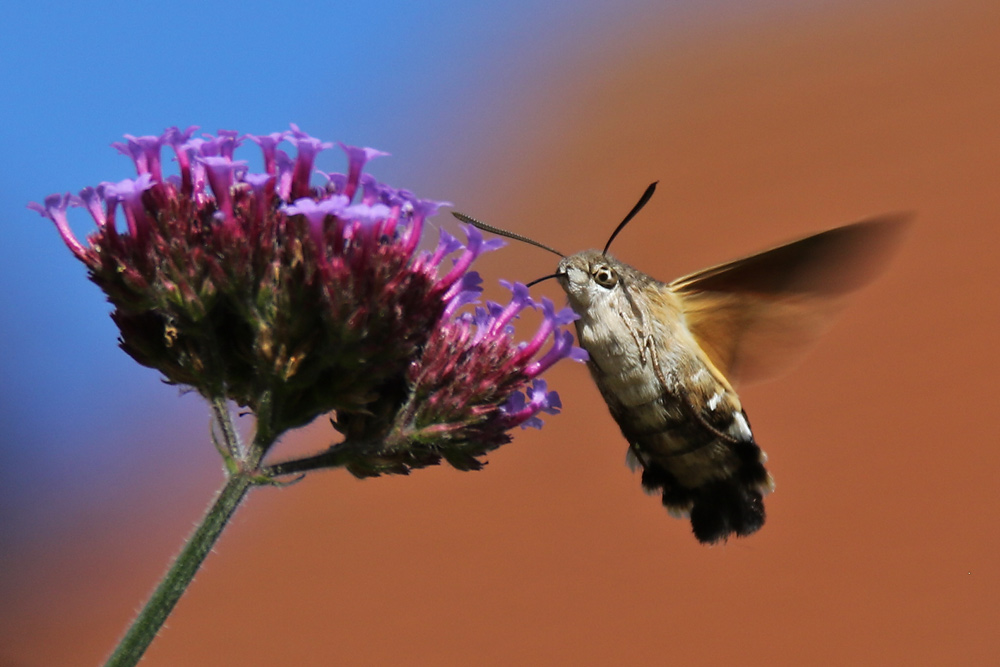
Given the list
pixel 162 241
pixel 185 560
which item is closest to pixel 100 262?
pixel 162 241

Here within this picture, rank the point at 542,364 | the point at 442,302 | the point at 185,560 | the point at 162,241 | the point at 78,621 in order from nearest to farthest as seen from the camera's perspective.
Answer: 1. the point at 185,560
2. the point at 162,241
3. the point at 442,302
4. the point at 542,364
5. the point at 78,621

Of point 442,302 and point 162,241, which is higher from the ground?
point 442,302

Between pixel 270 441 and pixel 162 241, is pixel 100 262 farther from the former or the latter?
pixel 270 441

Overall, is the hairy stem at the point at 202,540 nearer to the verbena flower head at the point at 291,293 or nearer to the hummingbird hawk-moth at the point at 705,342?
the verbena flower head at the point at 291,293

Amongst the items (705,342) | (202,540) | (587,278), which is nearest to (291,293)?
(202,540)

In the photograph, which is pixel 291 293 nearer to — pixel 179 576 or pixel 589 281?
pixel 179 576

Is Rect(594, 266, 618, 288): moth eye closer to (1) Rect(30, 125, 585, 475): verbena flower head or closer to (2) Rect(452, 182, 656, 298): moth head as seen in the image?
(2) Rect(452, 182, 656, 298): moth head

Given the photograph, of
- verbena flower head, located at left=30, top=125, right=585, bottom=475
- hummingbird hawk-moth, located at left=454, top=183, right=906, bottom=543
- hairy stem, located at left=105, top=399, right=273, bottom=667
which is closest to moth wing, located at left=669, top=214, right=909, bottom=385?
hummingbird hawk-moth, located at left=454, top=183, right=906, bottom=543
